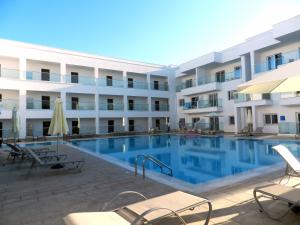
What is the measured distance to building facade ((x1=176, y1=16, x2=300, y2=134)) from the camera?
1942cm

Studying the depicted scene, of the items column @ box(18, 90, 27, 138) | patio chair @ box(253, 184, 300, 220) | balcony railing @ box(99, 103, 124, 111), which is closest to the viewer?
patio chair @ box(253, 184, 300, 220)

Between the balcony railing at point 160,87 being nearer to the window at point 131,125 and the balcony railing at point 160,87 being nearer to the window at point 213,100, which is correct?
the window at point 131,125

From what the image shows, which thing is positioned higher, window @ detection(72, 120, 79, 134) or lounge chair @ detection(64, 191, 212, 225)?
window @ detection(72, 120, 79, 134)

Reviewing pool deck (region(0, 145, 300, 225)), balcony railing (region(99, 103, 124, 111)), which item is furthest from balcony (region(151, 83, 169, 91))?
pool deck (region(0, 145, 300, 225))

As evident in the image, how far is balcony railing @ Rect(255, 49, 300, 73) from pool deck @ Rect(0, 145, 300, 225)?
15.3m

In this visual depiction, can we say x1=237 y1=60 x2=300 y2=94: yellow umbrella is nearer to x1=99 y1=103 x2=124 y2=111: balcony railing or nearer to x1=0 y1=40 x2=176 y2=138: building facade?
x1=0 y1=40 x2=176 y2=138: building facade

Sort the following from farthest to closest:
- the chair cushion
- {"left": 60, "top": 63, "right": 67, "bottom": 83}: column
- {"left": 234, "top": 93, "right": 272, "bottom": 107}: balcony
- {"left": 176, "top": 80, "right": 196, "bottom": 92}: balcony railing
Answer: {"left": 176, "top": 80, "right": 196, "bottom": 92}: balcony railing → {"left": 60, "top": 63, "right": 67, "bottom": 83}: column → {"left": 234, "top": 93, "right": 272, "bottom": 107}: balcony → the chair cushion

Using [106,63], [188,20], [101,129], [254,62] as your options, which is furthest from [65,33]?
[254,62]

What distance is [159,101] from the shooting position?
35156mm

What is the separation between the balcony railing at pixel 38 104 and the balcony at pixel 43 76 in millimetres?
2296

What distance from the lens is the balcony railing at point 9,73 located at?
22.6 meters

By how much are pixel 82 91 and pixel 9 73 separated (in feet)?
24.4

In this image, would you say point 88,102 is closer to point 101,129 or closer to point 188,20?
point 101,129

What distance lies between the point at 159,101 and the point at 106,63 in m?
9.86
